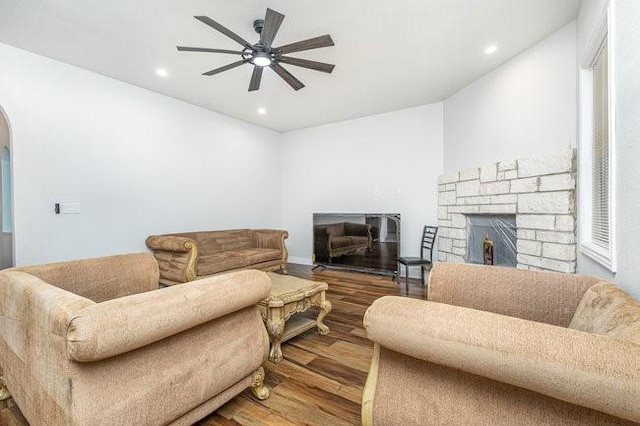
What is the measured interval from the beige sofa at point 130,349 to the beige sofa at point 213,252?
1725 mm

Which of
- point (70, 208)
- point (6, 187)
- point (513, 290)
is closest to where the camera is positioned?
point (513, 290)

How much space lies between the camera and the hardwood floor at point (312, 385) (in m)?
1.48

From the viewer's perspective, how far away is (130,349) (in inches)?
39.5

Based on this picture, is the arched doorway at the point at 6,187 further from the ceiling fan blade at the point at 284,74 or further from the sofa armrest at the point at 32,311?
the ceiling fan blade at the point at 284,74

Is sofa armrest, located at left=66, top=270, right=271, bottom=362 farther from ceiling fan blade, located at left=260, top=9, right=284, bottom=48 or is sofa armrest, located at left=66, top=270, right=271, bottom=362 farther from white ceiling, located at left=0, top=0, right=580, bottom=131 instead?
white ceiling, located at left=0, top=0, right=580, bottom=131

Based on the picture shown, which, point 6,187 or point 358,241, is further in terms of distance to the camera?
point 358,241

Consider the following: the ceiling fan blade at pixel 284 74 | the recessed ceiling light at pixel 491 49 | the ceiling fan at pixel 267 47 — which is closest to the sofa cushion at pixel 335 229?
the ceiling fan blade at pixel 284 74

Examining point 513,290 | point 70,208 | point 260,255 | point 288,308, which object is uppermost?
point 70,208

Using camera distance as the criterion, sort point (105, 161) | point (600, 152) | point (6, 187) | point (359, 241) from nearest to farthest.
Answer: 1. point (600, 152)
2. point (6, 187)
3. point (105, 161)
4. point (359, 241)

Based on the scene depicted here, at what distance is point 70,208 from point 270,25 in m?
2.97

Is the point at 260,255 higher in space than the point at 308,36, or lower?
lower

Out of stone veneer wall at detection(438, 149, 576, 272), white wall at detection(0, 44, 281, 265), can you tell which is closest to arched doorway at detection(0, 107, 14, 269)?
white wall at detection(0, 44, 281, 265)

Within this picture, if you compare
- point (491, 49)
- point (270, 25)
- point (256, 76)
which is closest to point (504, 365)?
point (270, 25)

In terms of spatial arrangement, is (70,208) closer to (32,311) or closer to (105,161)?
(105,161)
